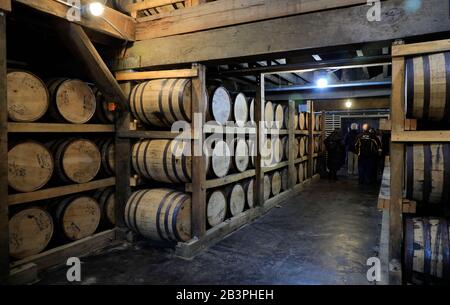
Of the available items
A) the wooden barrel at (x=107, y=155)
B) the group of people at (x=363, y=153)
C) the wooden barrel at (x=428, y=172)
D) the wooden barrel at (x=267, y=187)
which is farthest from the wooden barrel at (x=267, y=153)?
the group of people at (x=363, y=153)

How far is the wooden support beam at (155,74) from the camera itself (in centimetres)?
425

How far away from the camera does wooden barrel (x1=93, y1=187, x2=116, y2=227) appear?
4.73m

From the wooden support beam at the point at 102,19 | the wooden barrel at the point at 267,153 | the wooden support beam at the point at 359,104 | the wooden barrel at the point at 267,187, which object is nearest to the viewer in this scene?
the wooden support beam at the point at 102,19

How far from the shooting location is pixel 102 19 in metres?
4.07

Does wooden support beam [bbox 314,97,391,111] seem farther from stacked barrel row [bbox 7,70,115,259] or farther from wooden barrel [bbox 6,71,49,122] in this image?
wooden barrel [bbox 6,71,49,122]

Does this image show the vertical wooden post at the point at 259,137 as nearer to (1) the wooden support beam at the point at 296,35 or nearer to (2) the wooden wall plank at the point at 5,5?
(1) the wooden support beam at the point at 296,35

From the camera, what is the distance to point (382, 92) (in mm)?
7105

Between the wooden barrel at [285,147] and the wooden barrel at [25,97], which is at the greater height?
the wooden barrel at [25,97]

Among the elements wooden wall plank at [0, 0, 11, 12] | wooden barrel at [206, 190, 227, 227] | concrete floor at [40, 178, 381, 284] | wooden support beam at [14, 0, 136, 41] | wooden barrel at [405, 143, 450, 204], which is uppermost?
wooden support beam at [14, 0, 136, 41]

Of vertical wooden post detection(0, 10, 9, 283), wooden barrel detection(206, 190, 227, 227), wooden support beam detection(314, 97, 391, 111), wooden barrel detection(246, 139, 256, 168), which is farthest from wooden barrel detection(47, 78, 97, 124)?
wooden support beam detection(314, 97, 391, 111)

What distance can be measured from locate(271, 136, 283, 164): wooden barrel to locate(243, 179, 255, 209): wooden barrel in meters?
1.19

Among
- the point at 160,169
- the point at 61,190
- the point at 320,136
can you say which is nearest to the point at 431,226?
the point at 160,169

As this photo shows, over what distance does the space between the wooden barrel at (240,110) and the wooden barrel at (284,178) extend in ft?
8.54

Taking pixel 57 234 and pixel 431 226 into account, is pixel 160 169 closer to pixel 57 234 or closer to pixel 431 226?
pixel 57 234
